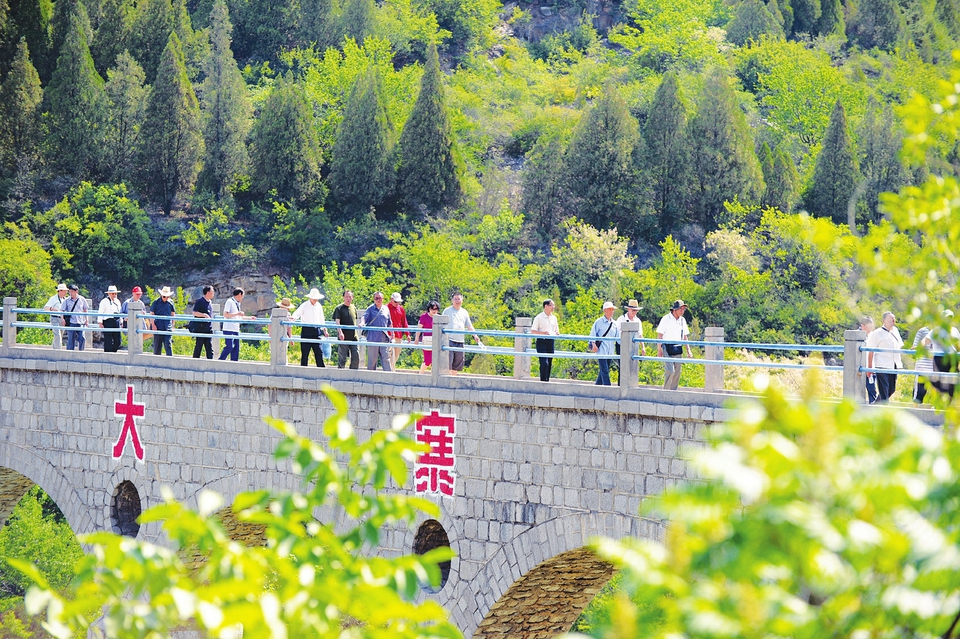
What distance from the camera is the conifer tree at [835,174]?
42.6 m

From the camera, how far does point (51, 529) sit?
32.3 m

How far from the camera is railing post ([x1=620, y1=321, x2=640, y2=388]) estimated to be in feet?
39.7

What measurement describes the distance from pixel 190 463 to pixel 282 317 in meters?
2.13

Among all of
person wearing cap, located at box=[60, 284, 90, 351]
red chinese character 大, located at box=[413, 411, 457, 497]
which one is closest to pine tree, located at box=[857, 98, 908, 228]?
person wearing cap, located at box=[60, 284, 90, 351]

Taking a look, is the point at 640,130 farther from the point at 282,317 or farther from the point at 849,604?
the point at 849,604

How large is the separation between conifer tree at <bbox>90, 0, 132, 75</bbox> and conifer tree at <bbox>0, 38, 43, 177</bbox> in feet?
16.3

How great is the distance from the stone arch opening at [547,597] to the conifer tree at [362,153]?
29.4 metres

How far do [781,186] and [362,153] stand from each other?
44.2 ft

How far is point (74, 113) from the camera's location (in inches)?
1677

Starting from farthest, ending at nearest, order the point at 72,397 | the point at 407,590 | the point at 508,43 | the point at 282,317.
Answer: the point at 508,43 → the point at 72,397 → the point at 282,317 → the point at 407,590

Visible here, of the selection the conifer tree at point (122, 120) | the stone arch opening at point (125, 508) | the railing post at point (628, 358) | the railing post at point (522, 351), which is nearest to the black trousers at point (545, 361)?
the railing post at point (522, 351)

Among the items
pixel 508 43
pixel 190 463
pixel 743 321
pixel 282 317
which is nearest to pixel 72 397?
pixel 190 463

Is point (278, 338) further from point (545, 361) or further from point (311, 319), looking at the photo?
point (545, 361)

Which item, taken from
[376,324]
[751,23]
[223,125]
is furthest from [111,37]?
[376,324]
